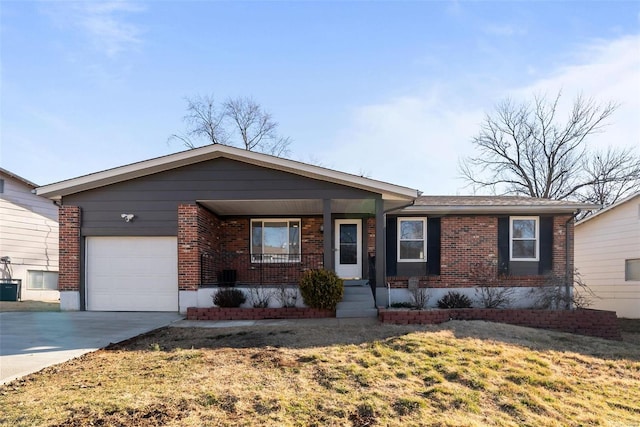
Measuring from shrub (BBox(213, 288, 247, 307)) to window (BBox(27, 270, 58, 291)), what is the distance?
37.8ft

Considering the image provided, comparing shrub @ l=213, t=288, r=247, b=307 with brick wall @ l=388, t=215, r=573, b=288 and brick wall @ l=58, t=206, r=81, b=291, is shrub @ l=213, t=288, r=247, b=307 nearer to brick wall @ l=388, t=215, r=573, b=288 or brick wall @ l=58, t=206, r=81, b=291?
brick wall @ l=58, t=206, r=81, b=291

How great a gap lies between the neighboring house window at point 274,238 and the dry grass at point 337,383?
5.49 meters

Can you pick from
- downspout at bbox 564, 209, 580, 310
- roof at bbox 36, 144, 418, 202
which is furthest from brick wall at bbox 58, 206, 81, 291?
downspout at bbox 564, 209, 580, 310

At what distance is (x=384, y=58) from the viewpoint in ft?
36.7

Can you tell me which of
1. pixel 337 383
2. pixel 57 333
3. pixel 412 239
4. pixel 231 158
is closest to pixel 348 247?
pixel 412 239

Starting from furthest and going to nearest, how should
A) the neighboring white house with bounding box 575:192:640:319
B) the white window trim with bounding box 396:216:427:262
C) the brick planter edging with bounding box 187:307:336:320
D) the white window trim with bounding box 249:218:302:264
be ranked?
the neighboring white house with bounding box 575:192:640:319 → the white window trim with bounding box 249:218:302:264 → the white window trim with bounding box 396:216:427:262 → the brick planter edging with bounding box 187:307:336:320

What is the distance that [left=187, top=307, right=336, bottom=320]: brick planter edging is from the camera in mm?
10055

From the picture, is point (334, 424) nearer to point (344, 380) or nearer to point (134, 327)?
point (344, 380)

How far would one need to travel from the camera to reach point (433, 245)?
12430 mm

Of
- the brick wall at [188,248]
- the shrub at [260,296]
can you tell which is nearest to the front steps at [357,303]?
the shrub at [260,296]

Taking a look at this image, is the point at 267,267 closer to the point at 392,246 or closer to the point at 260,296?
the point at 260,296

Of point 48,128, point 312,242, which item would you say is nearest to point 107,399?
point 312,242

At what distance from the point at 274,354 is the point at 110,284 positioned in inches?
270

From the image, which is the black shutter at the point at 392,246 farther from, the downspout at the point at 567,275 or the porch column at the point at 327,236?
the downspout at the point at 567,275
